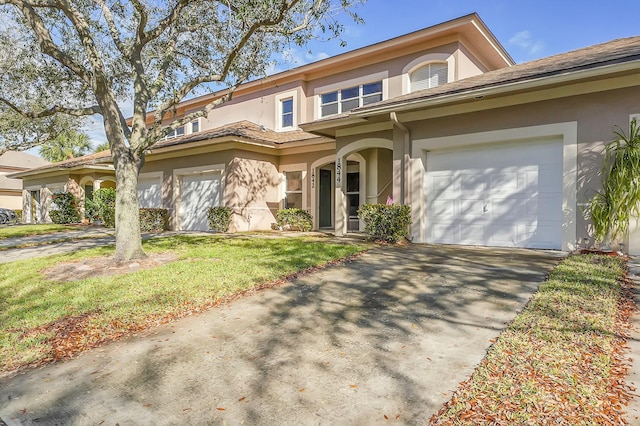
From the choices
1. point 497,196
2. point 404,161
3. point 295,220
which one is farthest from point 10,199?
point 497,196

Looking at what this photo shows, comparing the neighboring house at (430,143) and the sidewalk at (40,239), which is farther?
the sidewalk at (40,239)

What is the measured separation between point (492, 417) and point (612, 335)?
6.42 ft

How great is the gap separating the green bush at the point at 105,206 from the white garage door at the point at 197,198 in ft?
12.1

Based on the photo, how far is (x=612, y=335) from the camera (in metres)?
3.33

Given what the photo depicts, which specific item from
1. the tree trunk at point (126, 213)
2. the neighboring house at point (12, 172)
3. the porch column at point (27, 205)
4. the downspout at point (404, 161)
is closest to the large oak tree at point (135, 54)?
the tree trunk at point (126, 213)

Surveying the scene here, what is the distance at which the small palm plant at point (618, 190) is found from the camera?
6.70 m

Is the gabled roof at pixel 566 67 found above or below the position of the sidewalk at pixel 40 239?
above

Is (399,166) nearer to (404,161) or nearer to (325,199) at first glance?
(404,161)

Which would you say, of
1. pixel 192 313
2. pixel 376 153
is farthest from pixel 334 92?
pixel 192 313

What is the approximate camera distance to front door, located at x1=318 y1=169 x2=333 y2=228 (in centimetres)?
1512

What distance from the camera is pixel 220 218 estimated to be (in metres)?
14.0

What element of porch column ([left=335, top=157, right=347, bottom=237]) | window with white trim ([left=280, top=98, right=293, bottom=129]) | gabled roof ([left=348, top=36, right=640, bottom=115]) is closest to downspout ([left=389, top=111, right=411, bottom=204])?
gabled roof ([left=348, top=36, right=640, bottom=115])

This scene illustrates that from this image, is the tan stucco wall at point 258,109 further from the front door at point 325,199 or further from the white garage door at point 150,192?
the white garage door at point 150,192

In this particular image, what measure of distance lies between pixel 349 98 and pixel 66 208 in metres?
17.4
